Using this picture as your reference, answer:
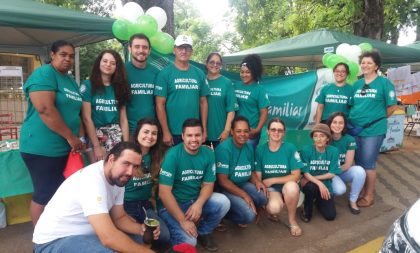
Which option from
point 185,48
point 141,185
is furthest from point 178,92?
point 141,185

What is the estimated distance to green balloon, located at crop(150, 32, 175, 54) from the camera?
12.8 ft

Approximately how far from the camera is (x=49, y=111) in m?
2.75

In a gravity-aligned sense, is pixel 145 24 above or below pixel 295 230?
above

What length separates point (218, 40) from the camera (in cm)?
2628

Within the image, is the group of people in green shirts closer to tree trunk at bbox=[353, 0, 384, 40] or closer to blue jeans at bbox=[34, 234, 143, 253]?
blue jeans at bbox=[34, 234, 143, 253]

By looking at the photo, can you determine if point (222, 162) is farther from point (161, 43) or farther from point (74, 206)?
point (74, 206)

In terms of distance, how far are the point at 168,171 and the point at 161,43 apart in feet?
5.13

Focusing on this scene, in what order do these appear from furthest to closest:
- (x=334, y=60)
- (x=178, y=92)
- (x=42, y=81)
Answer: (x=334, y=60)
(x=178, y=92)
(x=42, y=81)

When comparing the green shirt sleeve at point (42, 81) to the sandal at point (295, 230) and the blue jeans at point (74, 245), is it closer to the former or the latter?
the blue jeans at point (74, 245)

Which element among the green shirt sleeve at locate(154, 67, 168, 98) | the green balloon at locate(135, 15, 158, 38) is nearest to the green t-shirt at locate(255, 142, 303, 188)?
the green shirt sleeve at locate(154, 67, 168, 98)

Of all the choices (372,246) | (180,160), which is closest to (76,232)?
(180,160)

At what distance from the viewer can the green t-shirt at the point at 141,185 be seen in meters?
3.09

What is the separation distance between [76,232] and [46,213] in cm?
23

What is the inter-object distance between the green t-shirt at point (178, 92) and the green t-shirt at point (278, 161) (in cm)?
84
